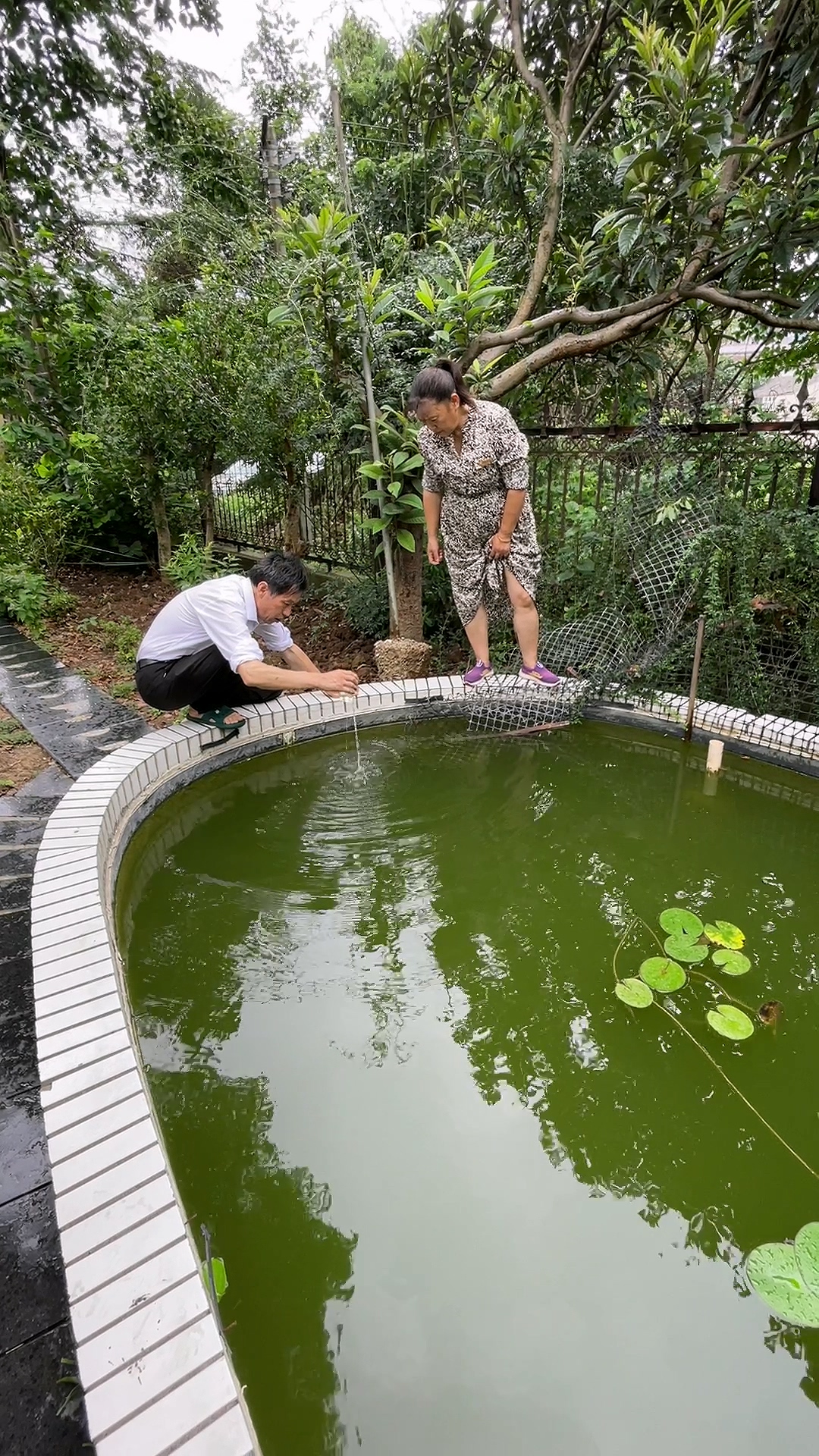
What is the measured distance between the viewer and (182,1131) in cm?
153

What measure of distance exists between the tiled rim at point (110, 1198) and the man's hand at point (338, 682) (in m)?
0.81

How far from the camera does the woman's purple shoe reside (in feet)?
11.3

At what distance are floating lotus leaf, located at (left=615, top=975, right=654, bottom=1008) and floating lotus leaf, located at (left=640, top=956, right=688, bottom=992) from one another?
2 cm

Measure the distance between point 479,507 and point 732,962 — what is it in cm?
220

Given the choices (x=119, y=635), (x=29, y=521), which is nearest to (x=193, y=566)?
(x=119, y=635)

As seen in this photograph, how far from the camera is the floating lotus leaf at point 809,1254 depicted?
1219mm

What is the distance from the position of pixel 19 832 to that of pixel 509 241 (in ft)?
14.6

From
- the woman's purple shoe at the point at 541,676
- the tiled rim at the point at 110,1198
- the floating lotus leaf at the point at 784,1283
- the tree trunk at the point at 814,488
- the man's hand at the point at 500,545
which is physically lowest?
the floating lotus leaf at the point at 784,1283

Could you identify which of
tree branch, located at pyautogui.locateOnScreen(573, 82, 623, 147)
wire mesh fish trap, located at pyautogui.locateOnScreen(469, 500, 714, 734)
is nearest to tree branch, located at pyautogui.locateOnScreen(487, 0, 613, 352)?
tree branch, located at pyautogui.locateOnScreen(573, 82, 623, 147)

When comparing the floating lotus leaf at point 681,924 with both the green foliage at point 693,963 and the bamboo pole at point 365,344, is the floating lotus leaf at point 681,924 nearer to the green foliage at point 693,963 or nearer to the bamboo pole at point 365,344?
the green foliage at point 693,963

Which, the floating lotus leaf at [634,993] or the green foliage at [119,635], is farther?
the green foliage at [119,635]

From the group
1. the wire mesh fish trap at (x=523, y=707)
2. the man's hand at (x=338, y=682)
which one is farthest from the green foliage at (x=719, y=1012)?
the wire mesh fish trap at (x=523, y=707)

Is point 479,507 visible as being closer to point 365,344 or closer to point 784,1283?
point 365,344

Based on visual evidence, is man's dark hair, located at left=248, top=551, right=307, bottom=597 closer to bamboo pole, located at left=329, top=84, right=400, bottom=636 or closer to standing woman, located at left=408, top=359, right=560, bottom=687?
standing woman, located at left=408, top=359, right=560, bottom=687
